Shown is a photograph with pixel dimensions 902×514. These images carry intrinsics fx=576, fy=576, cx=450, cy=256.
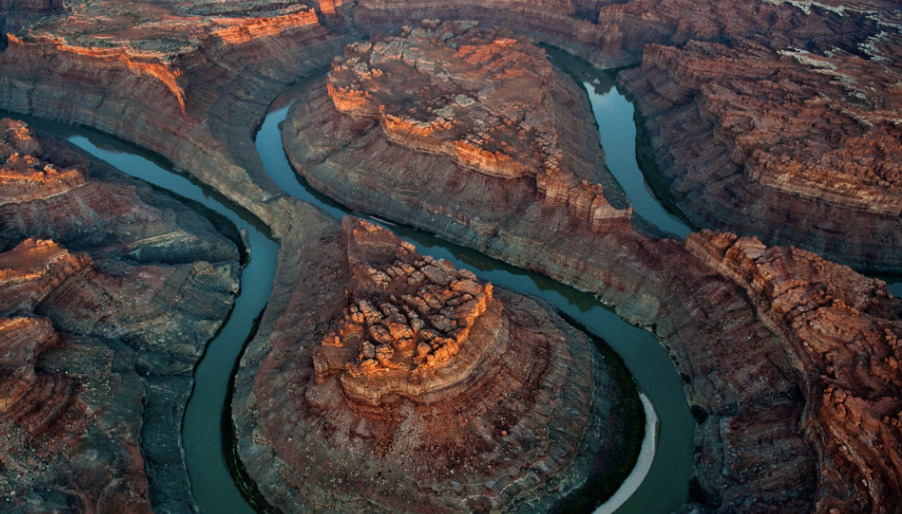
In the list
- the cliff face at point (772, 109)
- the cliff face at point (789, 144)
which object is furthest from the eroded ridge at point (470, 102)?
the cliff face at point (772, 109)

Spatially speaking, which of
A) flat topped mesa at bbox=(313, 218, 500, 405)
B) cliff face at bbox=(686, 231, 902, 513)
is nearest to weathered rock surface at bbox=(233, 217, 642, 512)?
flat topped mesa at bbox=(313, 218, 500, 405)

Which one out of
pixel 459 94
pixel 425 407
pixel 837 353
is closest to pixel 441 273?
pixel 425 407

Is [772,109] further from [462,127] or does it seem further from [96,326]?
[96,326]

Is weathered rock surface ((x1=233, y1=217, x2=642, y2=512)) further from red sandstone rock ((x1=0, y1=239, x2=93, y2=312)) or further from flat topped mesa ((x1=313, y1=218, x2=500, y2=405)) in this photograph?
red sandstone rock ((x1=0, y1=239, x2=93, y2=312))

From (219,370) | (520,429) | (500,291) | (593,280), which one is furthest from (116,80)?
(520,429)

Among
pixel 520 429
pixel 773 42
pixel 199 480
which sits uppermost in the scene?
pixel 773 42

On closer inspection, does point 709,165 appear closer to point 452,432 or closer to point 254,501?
point 452,432

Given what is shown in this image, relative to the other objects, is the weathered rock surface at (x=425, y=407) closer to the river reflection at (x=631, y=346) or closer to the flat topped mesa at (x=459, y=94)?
the river reflection at (x=631, y=346)
